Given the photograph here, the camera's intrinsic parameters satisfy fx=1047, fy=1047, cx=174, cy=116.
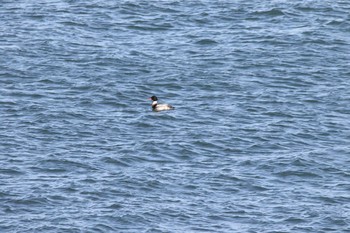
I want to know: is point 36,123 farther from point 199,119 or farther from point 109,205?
point 109,205

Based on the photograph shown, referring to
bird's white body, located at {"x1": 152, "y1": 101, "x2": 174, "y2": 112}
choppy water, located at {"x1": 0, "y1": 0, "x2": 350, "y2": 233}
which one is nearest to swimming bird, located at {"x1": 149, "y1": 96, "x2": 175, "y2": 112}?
bird's white body, located at {"x1": 152, "y1": 101, "x2": 174, "y2": 112}

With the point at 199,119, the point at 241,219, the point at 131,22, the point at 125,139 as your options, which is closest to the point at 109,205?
the point at 241,219

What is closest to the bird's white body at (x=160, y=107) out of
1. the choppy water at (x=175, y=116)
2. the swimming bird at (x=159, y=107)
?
the swimming bird at (x=159, y=107)

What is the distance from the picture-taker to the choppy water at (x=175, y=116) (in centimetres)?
3092

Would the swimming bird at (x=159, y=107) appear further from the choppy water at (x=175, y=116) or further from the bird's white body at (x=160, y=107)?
the choppy water at (x=175, y=116)

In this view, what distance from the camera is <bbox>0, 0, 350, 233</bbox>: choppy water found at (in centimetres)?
3092

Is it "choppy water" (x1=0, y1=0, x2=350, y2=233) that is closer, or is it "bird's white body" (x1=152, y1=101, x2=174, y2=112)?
"choppy water" (x1=0, y1=0, x2=350, y2=233)

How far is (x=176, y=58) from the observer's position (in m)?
47.8

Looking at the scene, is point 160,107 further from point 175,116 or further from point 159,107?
point 175,116

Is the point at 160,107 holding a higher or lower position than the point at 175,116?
higher

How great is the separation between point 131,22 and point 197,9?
424 centimetres

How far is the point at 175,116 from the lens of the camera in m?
40.7

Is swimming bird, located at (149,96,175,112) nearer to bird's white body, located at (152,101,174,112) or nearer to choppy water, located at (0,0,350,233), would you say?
bird's white body, located at (152,101,174,112)

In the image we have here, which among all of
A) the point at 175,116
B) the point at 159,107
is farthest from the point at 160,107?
the point at 175,116
